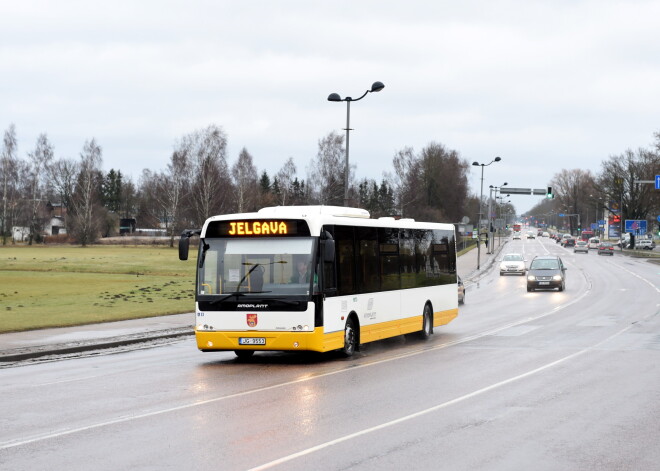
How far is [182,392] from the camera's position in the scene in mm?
13586

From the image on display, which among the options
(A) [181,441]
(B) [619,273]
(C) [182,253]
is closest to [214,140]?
(B) [619,273]

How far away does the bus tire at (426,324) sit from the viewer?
23125 millimetres

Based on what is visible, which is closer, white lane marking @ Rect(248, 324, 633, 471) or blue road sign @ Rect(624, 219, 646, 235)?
white lane marking @ Rect(248, 324, 633, 471)

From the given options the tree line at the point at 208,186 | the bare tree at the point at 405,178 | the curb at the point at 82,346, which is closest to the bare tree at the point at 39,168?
the tree line at the point at 208,186

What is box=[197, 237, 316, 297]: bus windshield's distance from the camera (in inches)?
679

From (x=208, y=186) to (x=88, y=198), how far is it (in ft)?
54.3

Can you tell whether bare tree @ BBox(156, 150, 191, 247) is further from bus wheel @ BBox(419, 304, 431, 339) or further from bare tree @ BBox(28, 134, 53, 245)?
bus wheel @ BBox(419, 304, 431, 339)

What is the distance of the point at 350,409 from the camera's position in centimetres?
1181

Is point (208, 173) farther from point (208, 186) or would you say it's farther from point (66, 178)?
point (66, 178)

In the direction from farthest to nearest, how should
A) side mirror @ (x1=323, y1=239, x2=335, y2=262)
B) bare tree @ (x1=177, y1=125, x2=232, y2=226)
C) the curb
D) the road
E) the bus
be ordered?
bare tree @ (x1=177, y1=125, x2=232, y2=226) < the curb < the bus < side mirror @ (x1=323, y1=239, x2=335, y2=262) < the road

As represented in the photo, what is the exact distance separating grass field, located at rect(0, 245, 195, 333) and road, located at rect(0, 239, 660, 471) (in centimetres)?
670

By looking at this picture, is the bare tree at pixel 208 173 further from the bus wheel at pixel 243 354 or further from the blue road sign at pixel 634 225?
the bus wheel at pixel 243 354

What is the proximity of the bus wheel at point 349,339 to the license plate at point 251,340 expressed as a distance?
187 centimetres

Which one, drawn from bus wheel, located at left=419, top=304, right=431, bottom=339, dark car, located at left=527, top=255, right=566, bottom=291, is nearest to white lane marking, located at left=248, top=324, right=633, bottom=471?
bus wheel, located at left=419, top=304, right=431, bottom=339
